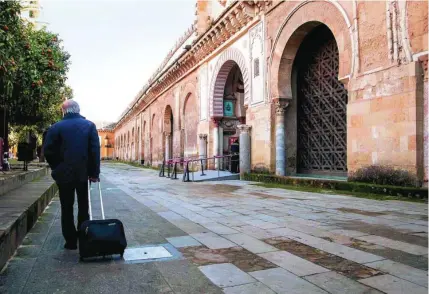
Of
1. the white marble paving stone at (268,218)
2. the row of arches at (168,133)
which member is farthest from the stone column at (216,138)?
the white marble paving stone at (268,218)

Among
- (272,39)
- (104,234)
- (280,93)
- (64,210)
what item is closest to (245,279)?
(104,234)

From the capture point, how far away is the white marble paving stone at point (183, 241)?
3.45m

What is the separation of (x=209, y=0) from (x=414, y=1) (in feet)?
39.2

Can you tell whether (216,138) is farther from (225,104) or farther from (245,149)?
(245,149)

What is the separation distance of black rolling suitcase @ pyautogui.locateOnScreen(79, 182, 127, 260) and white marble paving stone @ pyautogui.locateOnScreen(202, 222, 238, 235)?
130cm

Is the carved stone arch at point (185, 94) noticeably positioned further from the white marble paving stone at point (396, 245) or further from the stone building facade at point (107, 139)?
the stone building facade at point (107, 139)

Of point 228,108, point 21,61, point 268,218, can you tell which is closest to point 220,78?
point 228,108

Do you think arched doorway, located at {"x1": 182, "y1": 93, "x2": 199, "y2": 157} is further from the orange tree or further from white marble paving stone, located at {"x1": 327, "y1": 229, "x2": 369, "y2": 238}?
white marble paving stone, located at {"x1": 327, "y1": 229, "x2": 369, "y2": 238}

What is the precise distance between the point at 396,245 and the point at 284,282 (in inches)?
57.7

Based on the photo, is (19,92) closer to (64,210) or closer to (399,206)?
(64,210)

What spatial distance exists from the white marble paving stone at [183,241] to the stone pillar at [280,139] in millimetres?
7532

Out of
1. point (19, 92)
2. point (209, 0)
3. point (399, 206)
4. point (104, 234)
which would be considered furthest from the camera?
point (209, 0)

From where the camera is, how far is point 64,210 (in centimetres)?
335

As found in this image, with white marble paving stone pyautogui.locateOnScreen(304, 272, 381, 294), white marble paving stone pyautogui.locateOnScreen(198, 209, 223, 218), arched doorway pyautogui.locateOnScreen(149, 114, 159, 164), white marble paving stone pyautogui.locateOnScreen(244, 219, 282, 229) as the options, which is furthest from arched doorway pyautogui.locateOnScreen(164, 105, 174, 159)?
white marble paving stone pyautogui.locateOnScreen(304, 272, 381, 294)
